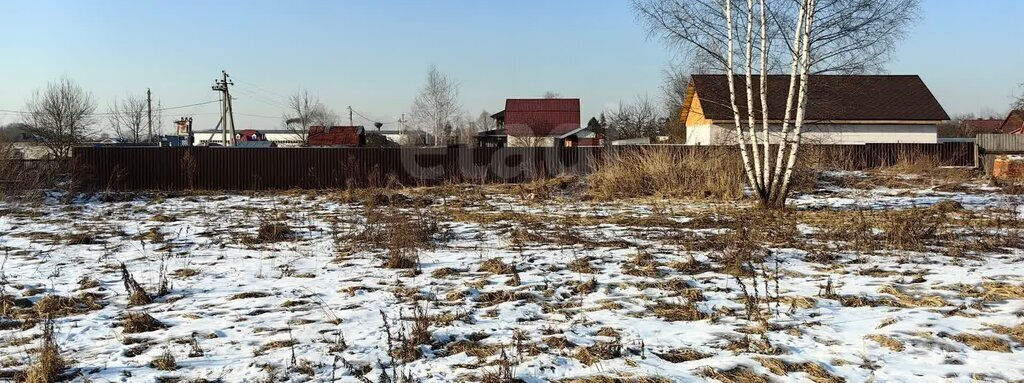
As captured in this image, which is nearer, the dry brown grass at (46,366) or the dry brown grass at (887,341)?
the dry brown grass at (46,366)

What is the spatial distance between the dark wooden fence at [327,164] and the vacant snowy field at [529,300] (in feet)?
27.8

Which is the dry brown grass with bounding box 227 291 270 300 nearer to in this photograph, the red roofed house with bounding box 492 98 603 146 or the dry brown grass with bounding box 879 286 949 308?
the dry brown grass with bounding box 879 286 949 308

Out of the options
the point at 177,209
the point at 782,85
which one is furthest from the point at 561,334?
the point at 782,85

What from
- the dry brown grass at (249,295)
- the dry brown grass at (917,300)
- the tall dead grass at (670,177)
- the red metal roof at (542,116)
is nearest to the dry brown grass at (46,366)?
the dry brown grass at (249,295)

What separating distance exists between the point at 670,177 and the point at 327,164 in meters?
9.45

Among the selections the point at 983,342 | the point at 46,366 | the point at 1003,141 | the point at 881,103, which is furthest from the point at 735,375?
the point at 1003,141

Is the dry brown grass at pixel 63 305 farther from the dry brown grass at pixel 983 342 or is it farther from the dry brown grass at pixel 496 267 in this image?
the dry brown grass at pixel 983 342

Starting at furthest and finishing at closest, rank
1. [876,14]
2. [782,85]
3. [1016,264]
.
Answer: [782,85] < [876,14] < [1016,264]

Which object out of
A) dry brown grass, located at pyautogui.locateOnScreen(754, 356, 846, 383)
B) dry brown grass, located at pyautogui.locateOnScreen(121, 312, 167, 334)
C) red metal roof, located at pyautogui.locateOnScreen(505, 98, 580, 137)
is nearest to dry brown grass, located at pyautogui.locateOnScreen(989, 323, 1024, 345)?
dry brown grass, located at pyautogui.locateOnScreen(754, 356, 846, 383)

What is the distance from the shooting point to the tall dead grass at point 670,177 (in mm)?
13703

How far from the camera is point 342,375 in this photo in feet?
11.1

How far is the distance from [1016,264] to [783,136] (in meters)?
4.64

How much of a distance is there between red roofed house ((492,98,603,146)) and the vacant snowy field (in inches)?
1267

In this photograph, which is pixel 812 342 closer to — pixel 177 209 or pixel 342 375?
pixel 342 375
